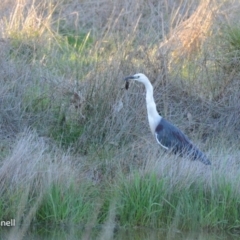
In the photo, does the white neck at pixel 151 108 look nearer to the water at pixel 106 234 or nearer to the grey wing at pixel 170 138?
the grey wing at pixel 170 138

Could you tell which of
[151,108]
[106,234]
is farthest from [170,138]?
[106,234]

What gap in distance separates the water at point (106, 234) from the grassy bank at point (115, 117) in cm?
7

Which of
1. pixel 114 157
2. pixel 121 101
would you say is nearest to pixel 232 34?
pixel 121 101

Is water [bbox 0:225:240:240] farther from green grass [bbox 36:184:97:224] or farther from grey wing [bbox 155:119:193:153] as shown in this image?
grey wing [bbox 155:119:193:153]

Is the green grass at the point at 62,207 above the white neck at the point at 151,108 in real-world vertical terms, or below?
below

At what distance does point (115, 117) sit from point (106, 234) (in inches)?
87.1

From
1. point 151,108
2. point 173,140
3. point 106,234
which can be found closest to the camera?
point 106,234

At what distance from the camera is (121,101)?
31.0 ft

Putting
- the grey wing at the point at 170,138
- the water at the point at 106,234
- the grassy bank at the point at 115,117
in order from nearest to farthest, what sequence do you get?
the water at the point at 106,234, the grassy bank at the point at 115,117, the grey wing at the point at 170,138

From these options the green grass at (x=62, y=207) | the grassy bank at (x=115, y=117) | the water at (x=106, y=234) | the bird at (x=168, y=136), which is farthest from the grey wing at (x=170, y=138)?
the green grass at (x=62, y=207)

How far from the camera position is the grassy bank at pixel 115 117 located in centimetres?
754

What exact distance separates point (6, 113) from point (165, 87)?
1.92m

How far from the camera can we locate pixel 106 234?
7.40 metres

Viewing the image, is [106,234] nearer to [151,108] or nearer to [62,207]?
[62,207]
